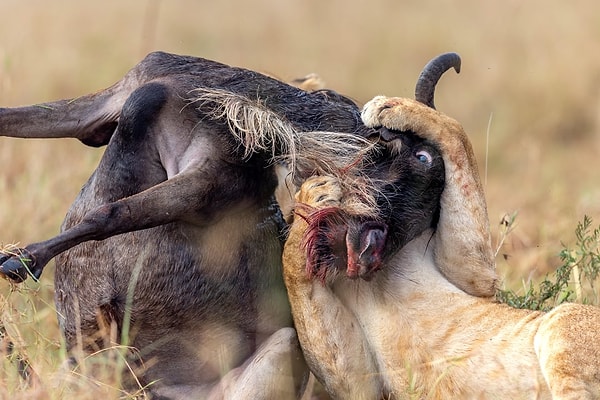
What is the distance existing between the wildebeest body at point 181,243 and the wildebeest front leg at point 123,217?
27 mm

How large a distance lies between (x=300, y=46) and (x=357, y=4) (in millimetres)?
1510

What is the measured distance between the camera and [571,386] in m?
3.36

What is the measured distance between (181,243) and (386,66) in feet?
25.3

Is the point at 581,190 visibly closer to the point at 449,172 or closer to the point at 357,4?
the point at 449,172

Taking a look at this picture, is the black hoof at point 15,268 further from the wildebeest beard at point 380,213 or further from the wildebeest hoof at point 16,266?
the wildebeest beard at point 380,213

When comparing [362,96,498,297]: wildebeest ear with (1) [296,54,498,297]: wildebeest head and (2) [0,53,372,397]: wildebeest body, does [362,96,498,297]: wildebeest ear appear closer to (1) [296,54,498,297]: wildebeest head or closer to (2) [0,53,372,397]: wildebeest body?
(1) [296,54,498,297]: wildebeest head

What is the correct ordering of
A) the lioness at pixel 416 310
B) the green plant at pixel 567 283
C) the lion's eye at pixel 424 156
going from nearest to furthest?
the lioness at pixel 416 310, the lion's eye at pixel 424 156, the green plant at pixel 567 283

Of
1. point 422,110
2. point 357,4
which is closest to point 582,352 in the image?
point 422,110

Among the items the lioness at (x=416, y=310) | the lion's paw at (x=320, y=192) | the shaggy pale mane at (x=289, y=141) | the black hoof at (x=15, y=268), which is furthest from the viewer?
the shaggy pale mane at (x=289, y=141)

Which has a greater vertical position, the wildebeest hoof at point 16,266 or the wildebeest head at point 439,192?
the wildebeest head at point 439,192

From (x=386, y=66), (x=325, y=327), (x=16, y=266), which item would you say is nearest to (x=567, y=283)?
(x=325, y=327)

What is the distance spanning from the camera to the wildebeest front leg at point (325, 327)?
3842 mm

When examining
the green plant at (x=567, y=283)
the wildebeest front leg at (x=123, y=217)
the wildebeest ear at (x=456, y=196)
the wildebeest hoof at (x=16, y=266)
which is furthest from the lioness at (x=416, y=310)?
the wildebeest hoof at (x=16, y=266)

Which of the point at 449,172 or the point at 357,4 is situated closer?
the point at 449,172
